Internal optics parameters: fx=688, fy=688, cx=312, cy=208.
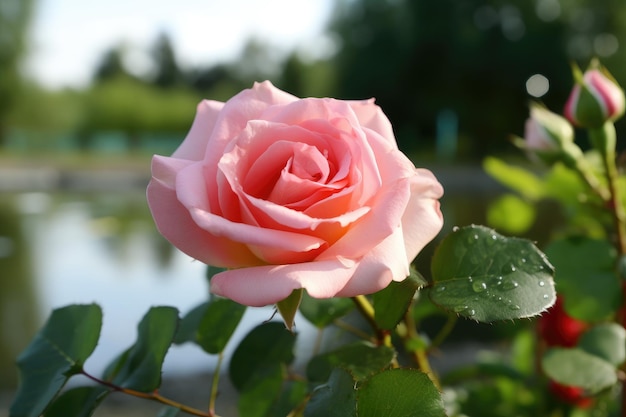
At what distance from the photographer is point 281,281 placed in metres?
0.20

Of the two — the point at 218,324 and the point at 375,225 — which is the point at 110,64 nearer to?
the point at 218,324

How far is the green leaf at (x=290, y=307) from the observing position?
23 cm

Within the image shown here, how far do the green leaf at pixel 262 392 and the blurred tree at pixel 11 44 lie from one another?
14.9 meters

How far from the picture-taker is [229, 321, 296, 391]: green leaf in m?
0.34

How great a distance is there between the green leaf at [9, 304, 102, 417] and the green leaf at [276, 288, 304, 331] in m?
0.10

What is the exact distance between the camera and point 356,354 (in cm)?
29

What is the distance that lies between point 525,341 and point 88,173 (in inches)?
370

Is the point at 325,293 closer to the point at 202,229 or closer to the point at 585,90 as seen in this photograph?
the point at 202,229

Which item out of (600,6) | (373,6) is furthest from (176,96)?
(600,6)

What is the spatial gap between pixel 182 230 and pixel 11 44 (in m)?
15.5

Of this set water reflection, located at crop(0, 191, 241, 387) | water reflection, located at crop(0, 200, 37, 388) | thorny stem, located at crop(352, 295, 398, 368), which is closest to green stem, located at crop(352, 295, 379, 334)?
thorny stem, located at crop(352, 295, 398, 368)

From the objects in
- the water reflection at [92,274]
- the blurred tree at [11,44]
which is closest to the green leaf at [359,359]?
the water reflection at [92,274]

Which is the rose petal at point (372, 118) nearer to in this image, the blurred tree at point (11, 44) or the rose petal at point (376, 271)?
the rose petal at point (376, 271)

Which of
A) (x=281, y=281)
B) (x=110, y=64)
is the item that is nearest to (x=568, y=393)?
(x=281, y=281)
